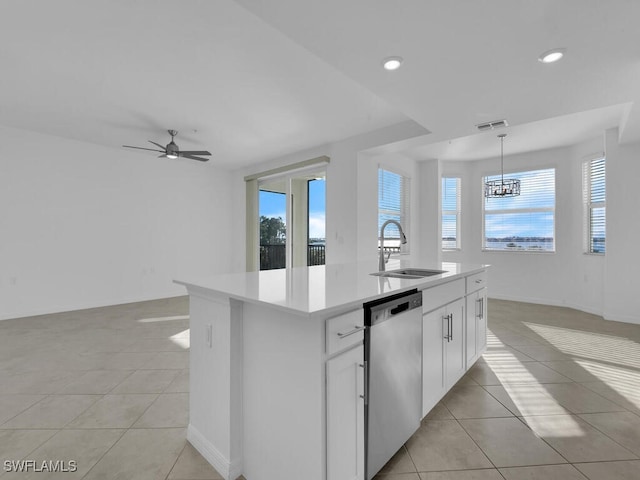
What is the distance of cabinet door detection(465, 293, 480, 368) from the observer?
2.43 m

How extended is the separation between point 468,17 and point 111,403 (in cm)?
337

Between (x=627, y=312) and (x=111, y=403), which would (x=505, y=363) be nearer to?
(x=627, y=312)

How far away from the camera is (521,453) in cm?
166

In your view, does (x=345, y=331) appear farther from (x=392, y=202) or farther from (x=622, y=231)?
(x=622, y=231)

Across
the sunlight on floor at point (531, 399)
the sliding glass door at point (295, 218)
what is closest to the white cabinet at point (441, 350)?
the sunlight on floor at point (531, 399)

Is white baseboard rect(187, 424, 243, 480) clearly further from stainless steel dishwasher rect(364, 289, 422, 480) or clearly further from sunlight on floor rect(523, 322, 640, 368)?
sunlight on floor rect(523, 322, 640, 368)

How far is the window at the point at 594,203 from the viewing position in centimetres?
470

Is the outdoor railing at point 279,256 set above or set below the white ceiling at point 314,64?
below

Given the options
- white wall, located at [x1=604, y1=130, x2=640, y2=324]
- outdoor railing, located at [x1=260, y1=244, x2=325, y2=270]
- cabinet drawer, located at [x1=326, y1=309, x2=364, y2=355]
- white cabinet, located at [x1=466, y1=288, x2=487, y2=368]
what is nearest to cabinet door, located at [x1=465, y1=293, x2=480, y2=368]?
white cabinet, located at [x1=466, y1=288, x2=487, y2=368]

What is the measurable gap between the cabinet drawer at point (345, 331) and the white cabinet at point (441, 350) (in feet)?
2.10

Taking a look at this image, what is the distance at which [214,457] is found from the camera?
5.09 feet

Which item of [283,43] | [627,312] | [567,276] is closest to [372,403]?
[283,43]

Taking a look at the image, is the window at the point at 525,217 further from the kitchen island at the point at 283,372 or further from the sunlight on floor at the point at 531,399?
the kitchen island at the point at 283,372

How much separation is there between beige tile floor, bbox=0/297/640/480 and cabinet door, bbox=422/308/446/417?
0.17 meters
